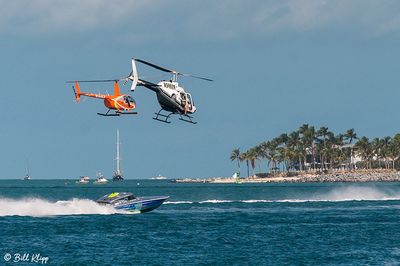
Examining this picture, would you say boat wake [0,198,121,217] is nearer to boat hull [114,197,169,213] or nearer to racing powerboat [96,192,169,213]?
racing powerboat [96,192,169,213]

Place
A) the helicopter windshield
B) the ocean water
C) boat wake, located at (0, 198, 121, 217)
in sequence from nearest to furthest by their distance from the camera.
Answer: the ocean water
the helicopter windshield
boat wake, located at (0, 198, 121, 217)

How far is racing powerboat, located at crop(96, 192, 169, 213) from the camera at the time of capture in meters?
93.2

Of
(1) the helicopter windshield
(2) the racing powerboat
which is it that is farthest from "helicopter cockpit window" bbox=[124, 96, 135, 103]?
(2) the racing powerboat

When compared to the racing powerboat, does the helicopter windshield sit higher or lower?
higher

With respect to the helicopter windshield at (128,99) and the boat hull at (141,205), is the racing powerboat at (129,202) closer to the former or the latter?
the boat hull at (141,205)

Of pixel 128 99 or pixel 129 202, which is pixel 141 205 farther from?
pixel 128 99

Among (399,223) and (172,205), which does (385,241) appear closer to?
(399,223)

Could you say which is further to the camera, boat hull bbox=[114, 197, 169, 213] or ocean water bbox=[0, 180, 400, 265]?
boat hull bbox=[114, 197, 169, 213]

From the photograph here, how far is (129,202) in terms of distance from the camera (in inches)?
3686

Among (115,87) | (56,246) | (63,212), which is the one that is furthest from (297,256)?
(63,212)

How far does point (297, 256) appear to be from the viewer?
202 ft

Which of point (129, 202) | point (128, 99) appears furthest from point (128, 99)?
point (129, 202)

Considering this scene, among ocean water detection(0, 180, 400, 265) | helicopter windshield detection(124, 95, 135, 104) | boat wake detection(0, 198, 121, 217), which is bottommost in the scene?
ocean water detection(0, 180, 400, 265)

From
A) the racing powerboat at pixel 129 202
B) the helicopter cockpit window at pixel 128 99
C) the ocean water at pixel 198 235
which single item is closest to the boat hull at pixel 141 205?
the racing powerboat at pixel 129 202
